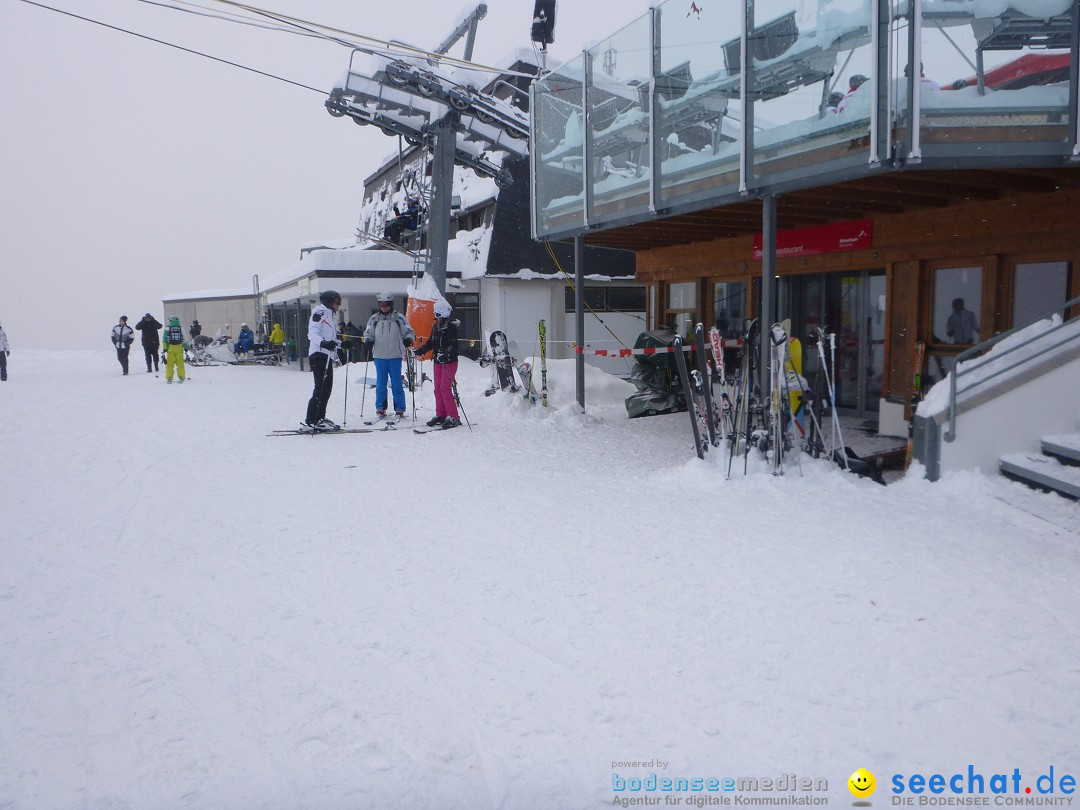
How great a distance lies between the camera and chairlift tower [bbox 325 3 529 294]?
15422 millimetres

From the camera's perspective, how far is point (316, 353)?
413 inches

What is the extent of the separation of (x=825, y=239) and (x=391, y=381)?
6657 millimetres

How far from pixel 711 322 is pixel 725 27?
6647 millimetres

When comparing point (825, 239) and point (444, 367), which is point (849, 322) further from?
point (444, 367)

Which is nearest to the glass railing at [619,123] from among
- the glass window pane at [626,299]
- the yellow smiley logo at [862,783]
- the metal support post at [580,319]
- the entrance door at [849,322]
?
the metal support post at [580,319]

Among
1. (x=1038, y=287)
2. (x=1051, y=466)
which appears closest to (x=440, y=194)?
(x=1038, y=287)

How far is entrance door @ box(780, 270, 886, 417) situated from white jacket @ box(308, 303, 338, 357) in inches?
259

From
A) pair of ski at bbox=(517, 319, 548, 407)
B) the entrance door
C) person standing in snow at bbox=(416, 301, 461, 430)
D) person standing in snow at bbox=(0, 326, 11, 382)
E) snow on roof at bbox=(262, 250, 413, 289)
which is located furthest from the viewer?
snow on roof at bbox=(262, 250, 413, 289)

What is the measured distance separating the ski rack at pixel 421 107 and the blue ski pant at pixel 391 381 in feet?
22.2

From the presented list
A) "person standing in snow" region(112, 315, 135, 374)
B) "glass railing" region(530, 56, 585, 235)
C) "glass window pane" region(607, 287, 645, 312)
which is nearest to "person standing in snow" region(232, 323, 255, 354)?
"person standing in snow" region(112, 315, 135, 374)

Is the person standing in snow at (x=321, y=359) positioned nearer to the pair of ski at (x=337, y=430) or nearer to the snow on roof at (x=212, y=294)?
the pair of ski at (x=337, y=430)

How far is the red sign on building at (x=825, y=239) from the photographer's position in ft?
33.5

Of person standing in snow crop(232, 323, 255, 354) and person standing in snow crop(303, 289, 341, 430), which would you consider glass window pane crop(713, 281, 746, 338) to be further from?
person standing in snow crop(232, 323, 255, 354)

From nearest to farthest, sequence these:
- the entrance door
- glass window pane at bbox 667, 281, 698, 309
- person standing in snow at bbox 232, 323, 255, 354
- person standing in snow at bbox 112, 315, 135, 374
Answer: the entrance door
glass window pane at bbox 667, 281, 698, 309
person standing in snow at bbox 112, 315, 135, 374
person standing in snow at bbox 232, 323, 255, 354
